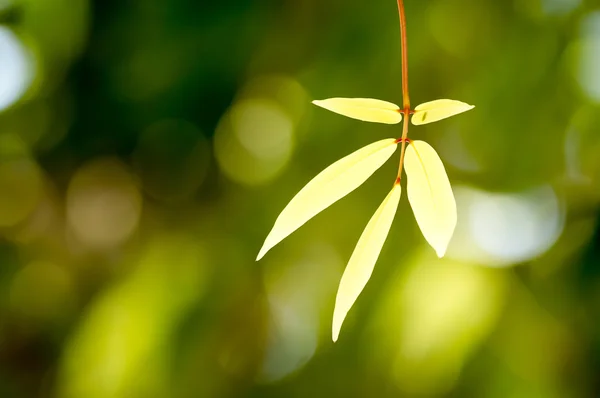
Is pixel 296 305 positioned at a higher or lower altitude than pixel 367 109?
lower

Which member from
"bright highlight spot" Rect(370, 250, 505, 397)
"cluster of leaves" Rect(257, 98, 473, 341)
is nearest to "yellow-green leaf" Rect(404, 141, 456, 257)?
"cluster of leaves" Rect(257, 98, 473, 341)

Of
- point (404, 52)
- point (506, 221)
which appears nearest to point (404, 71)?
point (404, 52)

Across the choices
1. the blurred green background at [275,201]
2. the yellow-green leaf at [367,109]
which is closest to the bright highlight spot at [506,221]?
the blurred green background at [275,201]

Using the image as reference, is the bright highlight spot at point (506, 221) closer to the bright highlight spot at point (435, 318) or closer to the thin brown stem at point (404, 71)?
the bright highlight spot at point (435, 318)

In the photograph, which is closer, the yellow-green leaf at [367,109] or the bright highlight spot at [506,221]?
the yellow-green leaf at [367,109]

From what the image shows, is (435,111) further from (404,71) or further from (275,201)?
(275,201)

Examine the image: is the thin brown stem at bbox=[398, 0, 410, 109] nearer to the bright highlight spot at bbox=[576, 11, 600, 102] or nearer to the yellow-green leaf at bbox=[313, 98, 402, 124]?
the yellow-green leaf at bbox=[313, 98, 402, 124]

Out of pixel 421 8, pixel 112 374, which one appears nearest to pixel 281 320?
pixel 112 374
